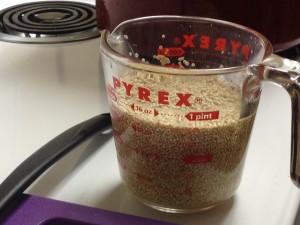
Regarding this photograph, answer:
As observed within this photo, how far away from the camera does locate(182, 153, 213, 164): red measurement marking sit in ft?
1.23

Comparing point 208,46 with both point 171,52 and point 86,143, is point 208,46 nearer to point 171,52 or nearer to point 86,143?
point 171,52

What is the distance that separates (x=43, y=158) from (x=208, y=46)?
183mm

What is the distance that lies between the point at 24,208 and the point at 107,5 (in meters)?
A: 0.30

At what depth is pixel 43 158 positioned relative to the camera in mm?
435

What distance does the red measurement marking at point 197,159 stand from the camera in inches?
14.7

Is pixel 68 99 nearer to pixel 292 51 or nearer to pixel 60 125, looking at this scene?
pixel 60 125

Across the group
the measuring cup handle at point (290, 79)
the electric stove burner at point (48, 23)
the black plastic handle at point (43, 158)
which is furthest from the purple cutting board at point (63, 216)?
the electric stove burner at point (48, 23)

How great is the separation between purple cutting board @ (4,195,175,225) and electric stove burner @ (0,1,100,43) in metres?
0.38

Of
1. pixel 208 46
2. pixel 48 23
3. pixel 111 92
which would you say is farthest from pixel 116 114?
pixel 48 23

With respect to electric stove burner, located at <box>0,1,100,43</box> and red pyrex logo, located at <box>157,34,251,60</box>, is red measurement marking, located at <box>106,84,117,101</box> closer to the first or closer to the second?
red pyrex logo, located at <box>157,34,251,60</box>

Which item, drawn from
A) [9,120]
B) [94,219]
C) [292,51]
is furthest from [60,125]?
[292,51]

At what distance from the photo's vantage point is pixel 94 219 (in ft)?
1.27

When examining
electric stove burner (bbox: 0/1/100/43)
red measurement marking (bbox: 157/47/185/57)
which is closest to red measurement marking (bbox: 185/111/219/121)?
red measurement marking (bbox: 157/47/185/57)

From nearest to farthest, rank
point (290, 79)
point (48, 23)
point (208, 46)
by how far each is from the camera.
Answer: point (290, 79) < point (208, 46) < point (48, 23)
